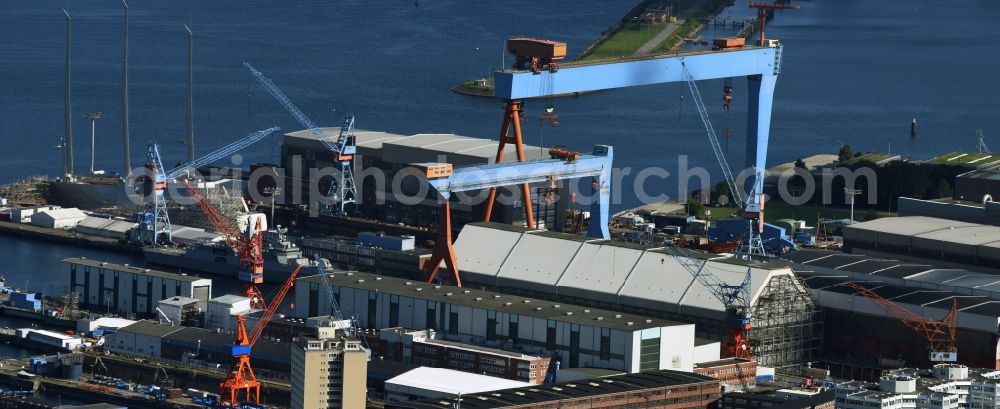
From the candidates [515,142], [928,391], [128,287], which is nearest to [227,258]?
[128,287]

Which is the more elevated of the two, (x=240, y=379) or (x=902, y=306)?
(x=902, y=306)

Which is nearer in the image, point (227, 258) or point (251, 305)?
point (251, 305)

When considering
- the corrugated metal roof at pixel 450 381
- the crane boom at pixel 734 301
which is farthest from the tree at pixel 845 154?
the corrugated metal roof at pixel 450 381

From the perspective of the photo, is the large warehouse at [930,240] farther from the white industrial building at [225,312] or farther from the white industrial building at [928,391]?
the white industrial building at [225,312]

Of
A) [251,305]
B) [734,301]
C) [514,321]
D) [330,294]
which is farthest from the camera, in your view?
[251,305]

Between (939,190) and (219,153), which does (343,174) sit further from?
(939,190)

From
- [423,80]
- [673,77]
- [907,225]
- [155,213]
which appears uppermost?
[673,77]

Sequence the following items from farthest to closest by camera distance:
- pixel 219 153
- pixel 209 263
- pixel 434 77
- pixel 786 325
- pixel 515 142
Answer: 1. pixel 434 77
2. pixel 219 153
3. pixel 209 263
4. pixel 515 142
5. pixel 786 325
